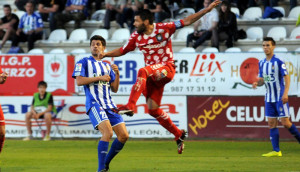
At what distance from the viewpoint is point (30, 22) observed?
64.0 feet

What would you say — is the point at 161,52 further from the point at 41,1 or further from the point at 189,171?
the point at 41,1

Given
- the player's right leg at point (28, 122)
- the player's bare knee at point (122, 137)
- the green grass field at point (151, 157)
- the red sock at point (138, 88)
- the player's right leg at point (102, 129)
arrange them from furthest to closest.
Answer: the player's right leg at point (28, 122)
the green grass field at point (151, 157)
the red sock at point (138, 88)
the player's bare knee at point (122, 137)
the player's right leg at point (102, 129)

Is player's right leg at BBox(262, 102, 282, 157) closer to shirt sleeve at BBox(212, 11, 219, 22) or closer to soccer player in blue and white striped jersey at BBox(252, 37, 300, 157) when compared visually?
soccer player in blue and white striped jersey at BBox(252, 37, 300, 157)

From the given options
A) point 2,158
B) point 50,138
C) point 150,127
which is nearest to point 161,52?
point 2,158

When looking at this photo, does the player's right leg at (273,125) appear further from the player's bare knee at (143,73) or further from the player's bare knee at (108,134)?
the player's bare knee at (108,134)

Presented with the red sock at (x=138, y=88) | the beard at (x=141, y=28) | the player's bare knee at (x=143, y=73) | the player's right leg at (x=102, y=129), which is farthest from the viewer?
the beard at (x=141, y=28)

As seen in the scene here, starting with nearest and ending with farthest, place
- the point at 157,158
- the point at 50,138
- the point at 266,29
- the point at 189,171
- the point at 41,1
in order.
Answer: the point at 189,171 < the point at 157,158 < the point at 50,138 < the point at 266,29 < the point at 41,1

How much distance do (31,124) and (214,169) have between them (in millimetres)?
8504

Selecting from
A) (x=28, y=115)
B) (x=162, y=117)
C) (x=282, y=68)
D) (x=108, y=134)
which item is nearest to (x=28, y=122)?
(x=28, y=115)

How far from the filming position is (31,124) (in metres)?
17.1

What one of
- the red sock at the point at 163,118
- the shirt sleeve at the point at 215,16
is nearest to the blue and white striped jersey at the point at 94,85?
the red sock at the point at 163,118

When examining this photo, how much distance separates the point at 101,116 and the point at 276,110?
453cm

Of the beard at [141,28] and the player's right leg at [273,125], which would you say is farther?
the player's right leg at [273,125]

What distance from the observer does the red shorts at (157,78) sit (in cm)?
973
